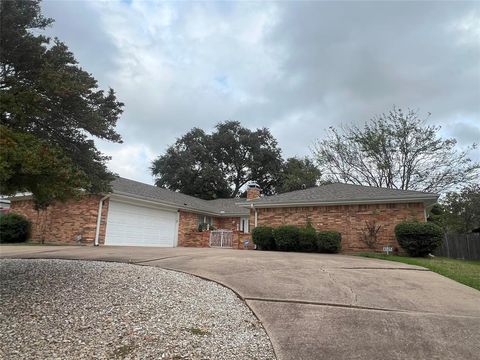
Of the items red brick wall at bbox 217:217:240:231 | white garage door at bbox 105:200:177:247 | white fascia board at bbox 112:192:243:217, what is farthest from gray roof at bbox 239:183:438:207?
red brick wall at bbox 217:217:240:231

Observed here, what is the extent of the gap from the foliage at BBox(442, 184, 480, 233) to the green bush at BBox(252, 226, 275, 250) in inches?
691

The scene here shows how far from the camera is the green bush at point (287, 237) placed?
1577 cm

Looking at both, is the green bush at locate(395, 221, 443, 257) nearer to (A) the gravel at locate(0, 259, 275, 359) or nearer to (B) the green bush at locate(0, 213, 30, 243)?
(A) the gravel at locate(0, 259, 275, 359)

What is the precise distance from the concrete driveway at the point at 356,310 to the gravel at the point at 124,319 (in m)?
0.44

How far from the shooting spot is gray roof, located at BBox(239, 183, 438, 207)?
14.8 metres

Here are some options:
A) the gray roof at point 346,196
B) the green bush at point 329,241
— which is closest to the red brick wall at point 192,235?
the gray roof at point 346,196

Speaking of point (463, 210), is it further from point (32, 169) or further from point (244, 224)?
point (32, 169)

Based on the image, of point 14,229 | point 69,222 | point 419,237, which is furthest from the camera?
point 14,229

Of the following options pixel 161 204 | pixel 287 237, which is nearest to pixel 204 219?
pixel 161 204

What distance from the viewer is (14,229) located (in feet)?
59.2

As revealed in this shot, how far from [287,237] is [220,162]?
27926 millimetres

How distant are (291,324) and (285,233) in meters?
11.3

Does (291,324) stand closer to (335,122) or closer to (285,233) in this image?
(285,233)

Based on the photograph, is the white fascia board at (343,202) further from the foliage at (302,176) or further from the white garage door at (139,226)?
the foliage at (302,176)
